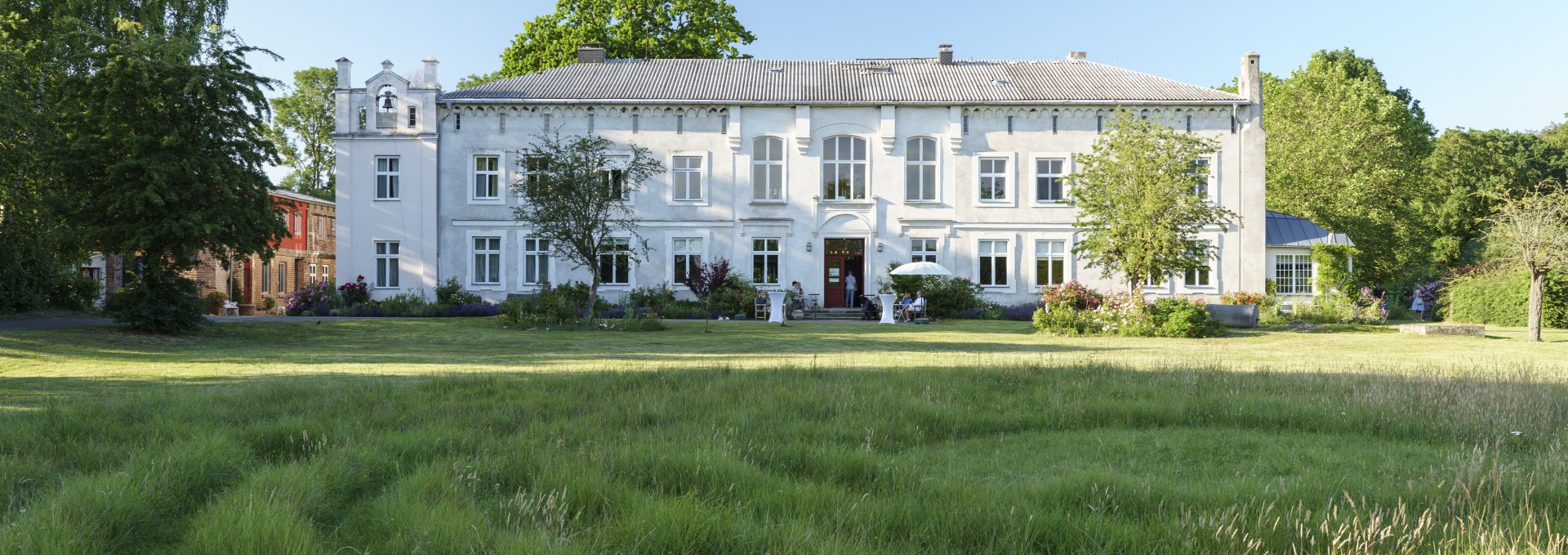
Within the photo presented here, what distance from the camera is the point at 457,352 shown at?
16.5 metres

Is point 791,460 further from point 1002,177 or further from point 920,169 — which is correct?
point 1002,177

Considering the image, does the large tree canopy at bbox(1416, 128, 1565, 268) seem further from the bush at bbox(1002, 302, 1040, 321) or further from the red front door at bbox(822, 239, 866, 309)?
the red front door at bbox(822, 239, 866, 309)

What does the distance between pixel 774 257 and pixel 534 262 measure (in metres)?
8.44

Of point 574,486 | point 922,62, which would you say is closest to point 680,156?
point 922,62

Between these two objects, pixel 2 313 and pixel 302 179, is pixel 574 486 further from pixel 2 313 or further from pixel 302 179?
pixel 302 179

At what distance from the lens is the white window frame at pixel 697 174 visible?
34469 mm

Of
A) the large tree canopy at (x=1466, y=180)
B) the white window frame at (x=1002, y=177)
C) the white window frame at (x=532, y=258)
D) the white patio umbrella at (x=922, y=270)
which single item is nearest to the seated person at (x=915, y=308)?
the white patio umbrella at (x=922, y=270)

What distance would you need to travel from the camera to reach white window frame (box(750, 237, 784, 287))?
34.3 m

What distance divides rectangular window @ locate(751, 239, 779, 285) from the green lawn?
22.7m

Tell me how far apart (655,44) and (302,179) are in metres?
23.8

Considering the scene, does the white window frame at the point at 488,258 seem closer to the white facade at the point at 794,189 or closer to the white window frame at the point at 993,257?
the white facade at the point at 794,189

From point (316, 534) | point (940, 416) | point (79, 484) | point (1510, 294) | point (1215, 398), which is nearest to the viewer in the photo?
point (316, 534)

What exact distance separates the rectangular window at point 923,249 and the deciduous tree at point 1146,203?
1044cm

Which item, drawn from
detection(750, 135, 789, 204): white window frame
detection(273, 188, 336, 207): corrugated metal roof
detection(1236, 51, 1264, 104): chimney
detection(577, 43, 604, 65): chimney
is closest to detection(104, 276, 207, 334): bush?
detection(750, 135, 789, 204): white window frame
